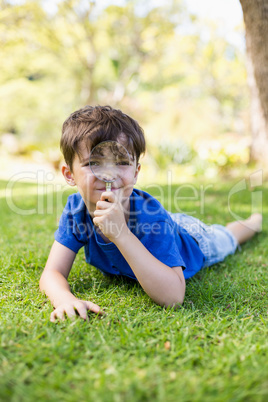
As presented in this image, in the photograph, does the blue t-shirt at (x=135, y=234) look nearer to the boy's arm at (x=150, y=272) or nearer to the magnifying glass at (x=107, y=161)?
the boy's arm at (x=150, y=272)

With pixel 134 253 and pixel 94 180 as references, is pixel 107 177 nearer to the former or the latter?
pixel 94 180

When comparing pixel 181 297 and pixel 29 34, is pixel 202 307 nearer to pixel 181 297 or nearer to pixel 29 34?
pixel 181 297

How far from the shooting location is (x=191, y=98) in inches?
1160

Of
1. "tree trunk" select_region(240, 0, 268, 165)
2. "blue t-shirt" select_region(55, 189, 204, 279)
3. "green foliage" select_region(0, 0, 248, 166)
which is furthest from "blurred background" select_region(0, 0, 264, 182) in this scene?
"blue t-shirt" select_region(55, 189, 204, 279)

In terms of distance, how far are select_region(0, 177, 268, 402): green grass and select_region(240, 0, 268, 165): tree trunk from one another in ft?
13.7

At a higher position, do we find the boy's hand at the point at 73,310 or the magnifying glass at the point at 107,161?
the magnifying glass at the point at 107,161

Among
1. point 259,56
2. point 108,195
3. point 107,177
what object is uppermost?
point 259,56

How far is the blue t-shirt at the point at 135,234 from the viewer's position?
7.41ft

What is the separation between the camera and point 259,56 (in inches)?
229

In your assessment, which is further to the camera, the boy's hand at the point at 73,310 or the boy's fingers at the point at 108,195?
the boy's fingers at the point at 108,195

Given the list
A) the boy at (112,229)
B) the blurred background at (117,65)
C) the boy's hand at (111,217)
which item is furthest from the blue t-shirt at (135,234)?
the blurred background at (117,65)

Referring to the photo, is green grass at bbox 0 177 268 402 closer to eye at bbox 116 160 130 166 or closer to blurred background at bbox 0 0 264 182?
eye at bbox 116 160 130 166

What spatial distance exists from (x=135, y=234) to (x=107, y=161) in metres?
0.56

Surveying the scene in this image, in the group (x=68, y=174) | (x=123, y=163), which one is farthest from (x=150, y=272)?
(x=68, y=174)
